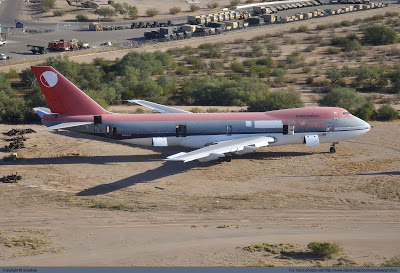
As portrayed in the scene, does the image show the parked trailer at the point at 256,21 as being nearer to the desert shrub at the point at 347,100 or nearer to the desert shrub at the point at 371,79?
the desert shrub at the point at 371,79

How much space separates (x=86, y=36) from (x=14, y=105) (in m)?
58.6

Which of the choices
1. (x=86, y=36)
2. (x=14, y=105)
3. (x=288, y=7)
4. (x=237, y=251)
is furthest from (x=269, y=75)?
(x=288, y=7)

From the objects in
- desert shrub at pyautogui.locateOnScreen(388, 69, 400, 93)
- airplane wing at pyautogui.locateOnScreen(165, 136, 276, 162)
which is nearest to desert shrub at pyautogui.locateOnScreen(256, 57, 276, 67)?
desert shrub at pyautogui.locateOnScreen(388, 69, 400, 93)

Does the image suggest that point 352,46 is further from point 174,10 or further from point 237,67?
point 174,10

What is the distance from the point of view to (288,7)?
490ft

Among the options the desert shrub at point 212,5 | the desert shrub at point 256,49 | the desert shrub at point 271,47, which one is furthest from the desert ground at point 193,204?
the desert shrub at point 212,5

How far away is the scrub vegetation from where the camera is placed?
202 feet

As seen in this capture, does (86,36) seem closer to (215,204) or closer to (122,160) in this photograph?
(122,160)

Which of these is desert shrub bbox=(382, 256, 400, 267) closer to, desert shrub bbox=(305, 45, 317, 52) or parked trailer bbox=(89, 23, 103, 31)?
desert shrub bbox=(305, 45, 317, 52)

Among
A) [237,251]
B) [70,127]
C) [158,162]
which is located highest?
[70,127]

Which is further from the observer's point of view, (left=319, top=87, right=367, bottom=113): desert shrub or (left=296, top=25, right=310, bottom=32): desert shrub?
(left=296, top=25, right=310, bottom=32): desert shrub

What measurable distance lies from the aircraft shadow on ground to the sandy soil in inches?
3.2

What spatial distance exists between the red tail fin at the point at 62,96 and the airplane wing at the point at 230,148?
402 inches

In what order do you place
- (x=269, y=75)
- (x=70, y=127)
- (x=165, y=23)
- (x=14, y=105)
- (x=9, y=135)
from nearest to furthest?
(x=70, y=127) → (x=9, y=135) → (x=14, y=105) → (x=269, y=75) → (x=165, y=23)
